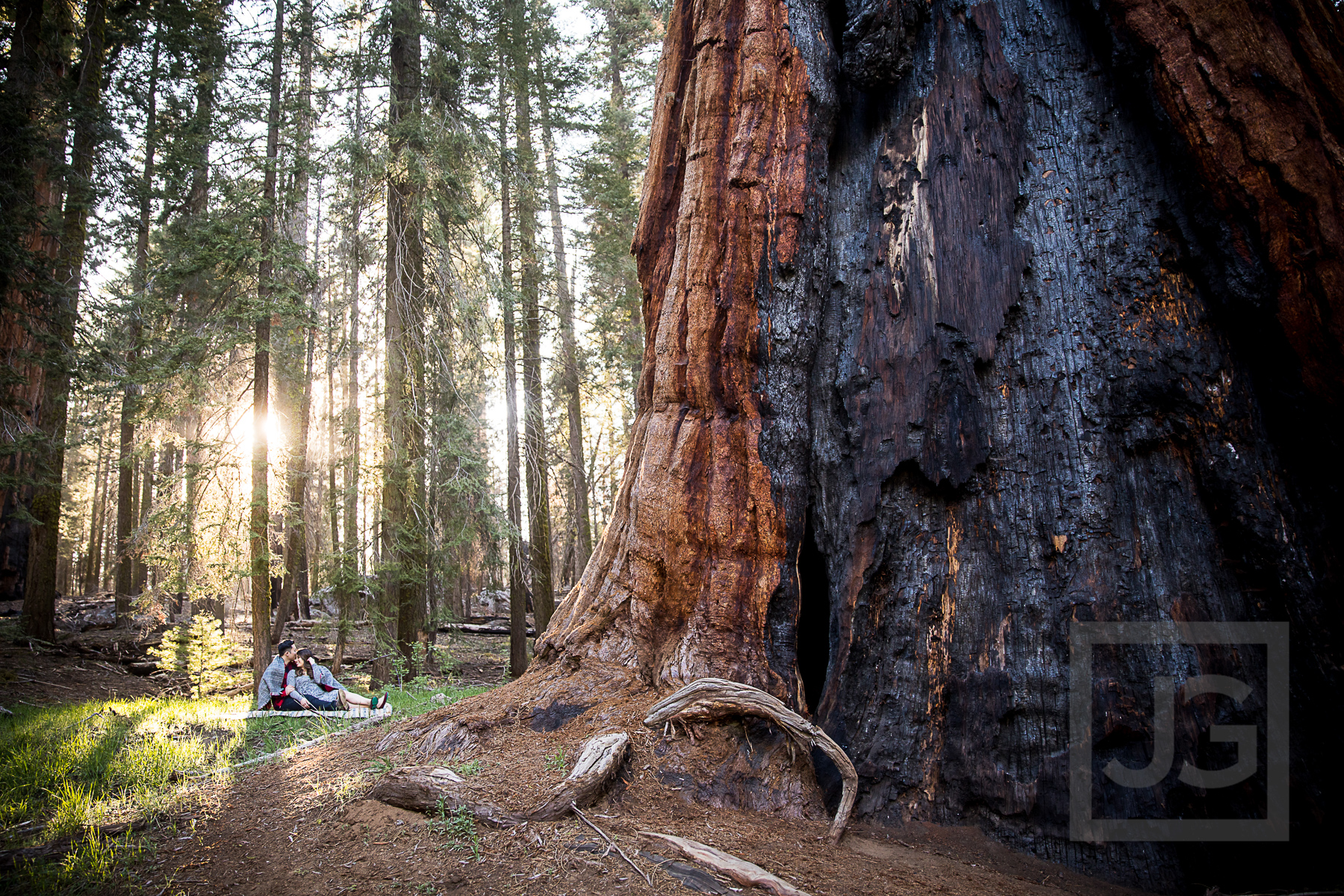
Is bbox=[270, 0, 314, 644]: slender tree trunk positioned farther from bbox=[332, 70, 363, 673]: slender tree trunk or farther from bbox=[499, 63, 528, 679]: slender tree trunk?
bbox=[499, 63, 528, 679]: slender tree trunk

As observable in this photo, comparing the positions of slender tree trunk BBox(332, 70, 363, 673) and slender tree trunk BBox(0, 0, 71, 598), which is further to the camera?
slender tree trunk BBox(332, 70, 363, 673)

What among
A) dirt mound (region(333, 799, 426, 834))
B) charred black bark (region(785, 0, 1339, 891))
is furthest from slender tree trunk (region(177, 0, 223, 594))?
charred black bark (region(785, 0, 1339, 891))

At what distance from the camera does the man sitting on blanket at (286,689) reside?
6.94 m

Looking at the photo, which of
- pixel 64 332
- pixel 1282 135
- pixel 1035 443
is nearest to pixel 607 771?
pixel 1035 443

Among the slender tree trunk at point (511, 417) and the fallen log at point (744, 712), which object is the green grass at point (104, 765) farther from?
the slender tree trunk at point (511, 417)

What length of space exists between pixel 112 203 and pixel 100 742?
10352 mm

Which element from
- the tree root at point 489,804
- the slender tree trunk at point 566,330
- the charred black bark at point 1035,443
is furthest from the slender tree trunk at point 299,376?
the charred black bark at point 1035,443

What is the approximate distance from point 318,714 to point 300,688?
0.99 meters

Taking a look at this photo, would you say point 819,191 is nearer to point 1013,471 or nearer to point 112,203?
point 1013,471

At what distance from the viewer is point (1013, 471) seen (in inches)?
142

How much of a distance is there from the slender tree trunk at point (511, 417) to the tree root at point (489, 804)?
6.90m

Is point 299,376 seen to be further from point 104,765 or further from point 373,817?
point 373,817

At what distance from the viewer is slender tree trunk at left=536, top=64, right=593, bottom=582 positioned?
12422 millimetres

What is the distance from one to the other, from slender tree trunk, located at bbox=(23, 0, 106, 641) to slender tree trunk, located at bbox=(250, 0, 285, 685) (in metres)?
2.72
